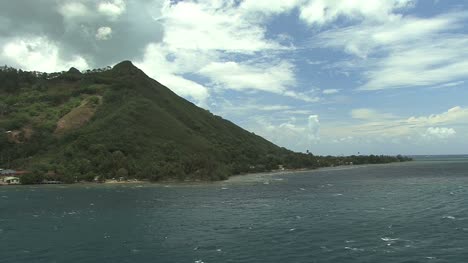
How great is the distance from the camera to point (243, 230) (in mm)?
74000

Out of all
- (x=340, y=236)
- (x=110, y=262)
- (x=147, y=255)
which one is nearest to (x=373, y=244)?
(x=340, y=236)

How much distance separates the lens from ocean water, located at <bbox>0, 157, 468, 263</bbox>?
186ft

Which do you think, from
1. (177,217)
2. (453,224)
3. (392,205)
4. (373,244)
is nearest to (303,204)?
(392,205)

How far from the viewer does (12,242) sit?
6881cm

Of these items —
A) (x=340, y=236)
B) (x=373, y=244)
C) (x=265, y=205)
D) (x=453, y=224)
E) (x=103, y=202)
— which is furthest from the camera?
(x=103, y=202)

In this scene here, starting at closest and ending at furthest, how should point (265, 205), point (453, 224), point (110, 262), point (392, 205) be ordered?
point (110, 262) < point (453, 224) < point (392, 205) < point (265, 205)

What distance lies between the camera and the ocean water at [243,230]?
56.6m

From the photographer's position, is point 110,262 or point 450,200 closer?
point 110,262

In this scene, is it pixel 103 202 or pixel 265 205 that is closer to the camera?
pixel 265 205

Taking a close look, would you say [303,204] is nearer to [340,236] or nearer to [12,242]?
[340,236]

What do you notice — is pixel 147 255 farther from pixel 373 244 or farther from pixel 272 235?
pixel 373 244

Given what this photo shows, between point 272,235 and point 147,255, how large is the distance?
20.6 metres

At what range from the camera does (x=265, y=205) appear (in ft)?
360

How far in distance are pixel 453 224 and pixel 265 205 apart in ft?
153
